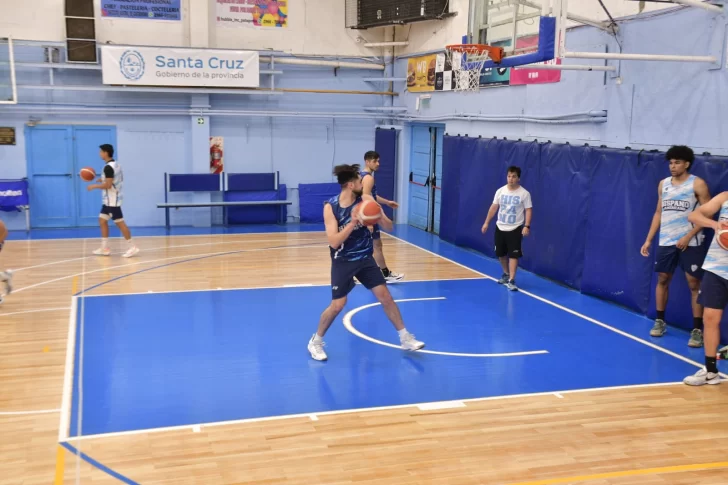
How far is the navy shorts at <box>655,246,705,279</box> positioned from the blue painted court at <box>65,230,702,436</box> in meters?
0.79

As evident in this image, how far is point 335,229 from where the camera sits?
21.5ft

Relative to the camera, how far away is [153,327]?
806 centimetres

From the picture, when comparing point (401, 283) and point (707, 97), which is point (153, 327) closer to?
point (401, 283)

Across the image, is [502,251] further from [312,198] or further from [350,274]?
[312,198]

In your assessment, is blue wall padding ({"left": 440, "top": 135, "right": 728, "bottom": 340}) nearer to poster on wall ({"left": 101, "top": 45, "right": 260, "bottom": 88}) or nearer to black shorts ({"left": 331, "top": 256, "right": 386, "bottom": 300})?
black shorts ({"left": 331, "top": 256, "right": 386, "bottom": 300})

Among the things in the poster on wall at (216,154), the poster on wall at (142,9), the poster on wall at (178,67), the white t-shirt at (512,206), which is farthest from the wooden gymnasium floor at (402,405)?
the poster on wall at (142,9)

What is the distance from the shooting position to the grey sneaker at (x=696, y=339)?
24.7ft

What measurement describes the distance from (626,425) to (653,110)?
A: 4.88 metres

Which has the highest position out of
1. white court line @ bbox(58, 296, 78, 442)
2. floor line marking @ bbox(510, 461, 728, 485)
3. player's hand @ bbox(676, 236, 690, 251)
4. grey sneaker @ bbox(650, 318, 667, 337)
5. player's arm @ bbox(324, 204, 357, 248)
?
player's arm @ bbox(324, 204, 357, 248)

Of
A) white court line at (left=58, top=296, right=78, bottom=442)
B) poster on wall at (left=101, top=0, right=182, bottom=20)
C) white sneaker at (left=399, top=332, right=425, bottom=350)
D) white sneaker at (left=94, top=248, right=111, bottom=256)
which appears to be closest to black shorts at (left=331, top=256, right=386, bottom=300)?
white sneaker at (left=399, top=332, right=425, bottom=350)

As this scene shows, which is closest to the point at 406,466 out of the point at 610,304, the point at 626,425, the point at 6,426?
the point at 626,425

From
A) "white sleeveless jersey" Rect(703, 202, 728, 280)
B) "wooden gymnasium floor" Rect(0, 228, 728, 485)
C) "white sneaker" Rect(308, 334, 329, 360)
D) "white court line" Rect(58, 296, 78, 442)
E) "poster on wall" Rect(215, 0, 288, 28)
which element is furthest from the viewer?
"poster on wall" Rect(215, 0, 288, 28)

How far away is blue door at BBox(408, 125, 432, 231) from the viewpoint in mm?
15562

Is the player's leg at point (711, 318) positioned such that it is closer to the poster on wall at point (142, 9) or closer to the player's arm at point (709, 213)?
the player's arm at point (709, 213)
